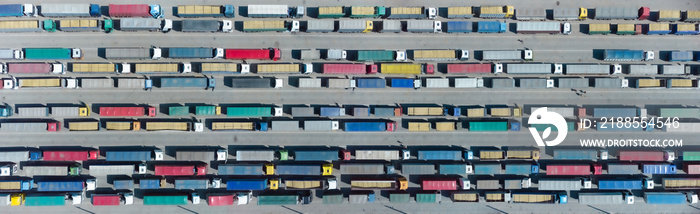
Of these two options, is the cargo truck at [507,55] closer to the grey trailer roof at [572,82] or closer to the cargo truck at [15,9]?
the grey trailer roof at [572,82]

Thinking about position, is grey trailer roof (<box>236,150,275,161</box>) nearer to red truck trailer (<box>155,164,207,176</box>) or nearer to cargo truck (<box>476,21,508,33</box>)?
red truck trailer (<box>155,164,207,176</box>)

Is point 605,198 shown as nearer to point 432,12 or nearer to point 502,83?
point 502,83

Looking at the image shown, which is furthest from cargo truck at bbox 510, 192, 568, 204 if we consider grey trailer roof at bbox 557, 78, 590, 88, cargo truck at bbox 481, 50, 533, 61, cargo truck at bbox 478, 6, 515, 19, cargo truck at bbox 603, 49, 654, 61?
cargo truck at bbox 478, 6, 515, 19

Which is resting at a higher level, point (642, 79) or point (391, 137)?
point (642, 79)

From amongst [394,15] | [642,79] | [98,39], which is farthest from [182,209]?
[642,79]

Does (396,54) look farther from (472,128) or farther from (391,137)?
(472,128)

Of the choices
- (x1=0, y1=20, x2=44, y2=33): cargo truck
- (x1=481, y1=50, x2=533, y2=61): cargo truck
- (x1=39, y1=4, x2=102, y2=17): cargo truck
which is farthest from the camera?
(x1=481, y1=50, x2=533, y2=61): cargo truck
